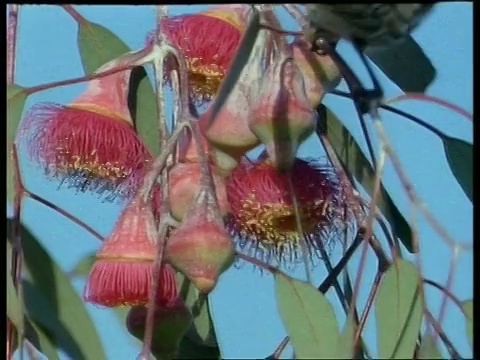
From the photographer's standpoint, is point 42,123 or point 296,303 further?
point 42,123

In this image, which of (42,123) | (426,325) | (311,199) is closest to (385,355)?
(426,325)

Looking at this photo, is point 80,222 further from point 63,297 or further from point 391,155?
point 391,155

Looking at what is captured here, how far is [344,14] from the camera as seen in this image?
61 centimetres

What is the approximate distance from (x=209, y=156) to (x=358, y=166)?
11 cm

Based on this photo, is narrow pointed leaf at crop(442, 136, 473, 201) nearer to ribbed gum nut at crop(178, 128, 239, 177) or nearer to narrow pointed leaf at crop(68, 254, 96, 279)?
ribbed gum nut at crop(178, 128, 239, 177)

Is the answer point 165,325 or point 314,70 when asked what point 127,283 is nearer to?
point 165,325

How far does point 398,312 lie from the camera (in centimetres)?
62

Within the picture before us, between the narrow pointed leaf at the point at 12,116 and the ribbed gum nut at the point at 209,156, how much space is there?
0.11 meters

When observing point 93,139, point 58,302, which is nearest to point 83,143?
point 93,139

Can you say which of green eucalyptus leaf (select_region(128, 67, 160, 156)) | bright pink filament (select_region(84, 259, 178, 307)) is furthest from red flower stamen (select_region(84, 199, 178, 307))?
green eucalyptus leaf (select_region(128, 67, 160, 156))

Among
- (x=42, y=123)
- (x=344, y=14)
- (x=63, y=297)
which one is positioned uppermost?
(x=344, y=14)

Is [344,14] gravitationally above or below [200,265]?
above

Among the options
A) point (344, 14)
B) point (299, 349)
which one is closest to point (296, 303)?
point (299, 349)

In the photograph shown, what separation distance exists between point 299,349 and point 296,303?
34mm
